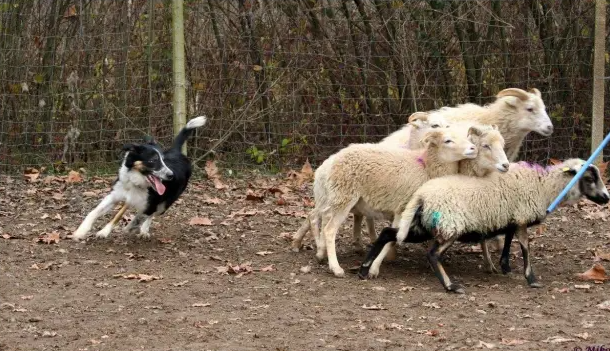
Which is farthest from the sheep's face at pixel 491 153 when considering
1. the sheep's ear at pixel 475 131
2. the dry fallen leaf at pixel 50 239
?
the dry fallen leaf at pixel 50 239

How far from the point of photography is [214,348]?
212 inches

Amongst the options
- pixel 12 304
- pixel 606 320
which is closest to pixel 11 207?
pixel 12 304

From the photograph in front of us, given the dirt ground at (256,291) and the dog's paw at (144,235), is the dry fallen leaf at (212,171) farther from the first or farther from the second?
the dog's paw at (144,235)

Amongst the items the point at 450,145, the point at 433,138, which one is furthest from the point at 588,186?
the point at 433,138

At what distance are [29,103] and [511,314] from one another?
292 inches

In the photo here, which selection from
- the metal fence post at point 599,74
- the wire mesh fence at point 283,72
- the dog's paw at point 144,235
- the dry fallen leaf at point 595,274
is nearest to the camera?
the dry fallen leaf at point 595,274

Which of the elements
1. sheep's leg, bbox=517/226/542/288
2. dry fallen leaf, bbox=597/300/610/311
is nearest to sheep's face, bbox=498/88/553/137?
sheep's leg, bbox=517/226/542/288

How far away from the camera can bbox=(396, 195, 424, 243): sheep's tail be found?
22.9 feet

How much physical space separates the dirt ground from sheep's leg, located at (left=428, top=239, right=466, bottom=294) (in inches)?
3.1

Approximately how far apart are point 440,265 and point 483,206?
0.55m

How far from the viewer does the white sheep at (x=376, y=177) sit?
7.39 metres

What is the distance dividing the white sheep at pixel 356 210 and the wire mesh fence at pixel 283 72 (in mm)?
3079

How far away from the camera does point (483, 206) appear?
702cm

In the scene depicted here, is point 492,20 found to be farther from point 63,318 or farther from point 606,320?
point 63,318
